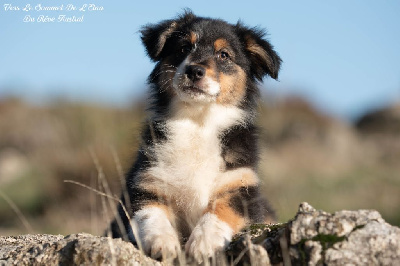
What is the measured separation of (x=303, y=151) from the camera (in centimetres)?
2175

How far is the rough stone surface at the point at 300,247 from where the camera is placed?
370cm

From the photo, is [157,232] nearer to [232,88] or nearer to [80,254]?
[80,254]

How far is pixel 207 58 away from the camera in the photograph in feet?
19.1

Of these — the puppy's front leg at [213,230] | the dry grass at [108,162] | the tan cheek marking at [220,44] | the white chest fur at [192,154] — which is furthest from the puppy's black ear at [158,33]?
the dry grass at [108,162]

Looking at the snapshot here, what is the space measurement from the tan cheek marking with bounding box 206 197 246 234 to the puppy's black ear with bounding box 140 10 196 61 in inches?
73.9

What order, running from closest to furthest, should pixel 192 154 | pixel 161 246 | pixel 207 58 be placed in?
pixel 161 246
pixel 192 154
pixel 207 58

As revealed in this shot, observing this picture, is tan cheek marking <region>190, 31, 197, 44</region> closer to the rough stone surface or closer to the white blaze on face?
the white blaze on face

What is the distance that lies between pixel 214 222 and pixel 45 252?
1255 mm

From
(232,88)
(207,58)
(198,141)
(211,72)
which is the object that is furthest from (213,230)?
(207,58)

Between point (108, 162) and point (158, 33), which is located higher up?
point (158, 33)

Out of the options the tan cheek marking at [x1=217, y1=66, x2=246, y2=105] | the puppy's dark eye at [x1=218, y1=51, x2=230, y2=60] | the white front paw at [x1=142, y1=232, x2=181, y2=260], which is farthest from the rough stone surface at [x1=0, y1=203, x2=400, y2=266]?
the puppy's dark eye at [x1=218, y1=51, x2=230, y2=60]

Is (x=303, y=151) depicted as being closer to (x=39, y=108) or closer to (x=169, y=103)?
(x=39, y=108)

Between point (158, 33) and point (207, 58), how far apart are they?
733 millimetres

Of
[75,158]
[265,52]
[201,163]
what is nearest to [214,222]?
[201,163]
